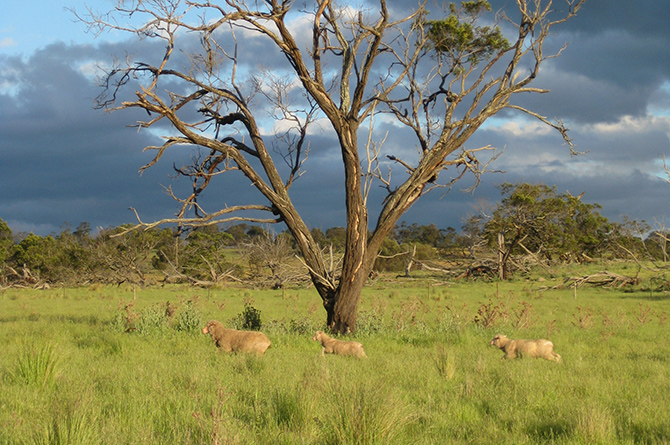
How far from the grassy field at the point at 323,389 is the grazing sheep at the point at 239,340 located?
0.87ft

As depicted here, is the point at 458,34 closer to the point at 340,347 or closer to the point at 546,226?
the point at 340,347

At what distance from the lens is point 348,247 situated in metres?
10.8

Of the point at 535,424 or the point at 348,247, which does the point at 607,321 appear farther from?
the point at 535,424

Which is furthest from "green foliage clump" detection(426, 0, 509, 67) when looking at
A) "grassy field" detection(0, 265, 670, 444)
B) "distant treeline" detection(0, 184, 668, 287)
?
"distant treeline" detection(0, 184, 668, 287)

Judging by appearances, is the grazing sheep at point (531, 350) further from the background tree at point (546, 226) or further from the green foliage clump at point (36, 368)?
the background tree at point (546, 226)

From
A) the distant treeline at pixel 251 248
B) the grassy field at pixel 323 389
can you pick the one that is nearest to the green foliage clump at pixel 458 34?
the grassy field at pixel 323 389

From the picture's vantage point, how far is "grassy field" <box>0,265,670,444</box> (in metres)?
4.21

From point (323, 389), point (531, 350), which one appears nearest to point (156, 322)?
point (323, 389)

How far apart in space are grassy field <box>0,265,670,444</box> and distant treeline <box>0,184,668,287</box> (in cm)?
1938

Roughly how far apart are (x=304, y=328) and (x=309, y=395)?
688 cm

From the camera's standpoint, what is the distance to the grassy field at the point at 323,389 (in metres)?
4.21

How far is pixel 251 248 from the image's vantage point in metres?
35.5

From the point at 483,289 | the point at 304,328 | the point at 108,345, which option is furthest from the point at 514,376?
the point at 483,289

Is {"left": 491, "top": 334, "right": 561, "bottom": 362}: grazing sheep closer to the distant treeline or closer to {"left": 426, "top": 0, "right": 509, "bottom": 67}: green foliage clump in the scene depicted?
{"left": 426, "top": 0, "right": 509, "bottom": 67}: green foliage clump
